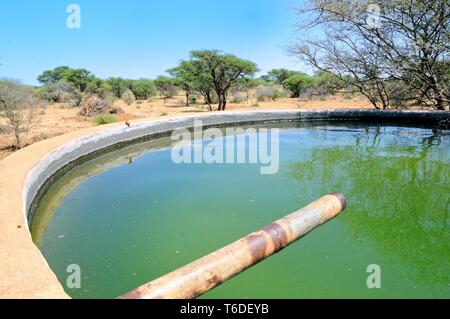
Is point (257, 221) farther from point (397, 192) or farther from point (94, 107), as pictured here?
point (94, 107)

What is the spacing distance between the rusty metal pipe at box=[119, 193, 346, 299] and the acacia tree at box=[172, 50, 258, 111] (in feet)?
45.8

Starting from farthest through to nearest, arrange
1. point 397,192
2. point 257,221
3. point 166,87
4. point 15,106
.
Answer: point 166,87
point 15,106
point 397,192
point 257,221

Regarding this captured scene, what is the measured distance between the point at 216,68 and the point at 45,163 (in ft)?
40.1

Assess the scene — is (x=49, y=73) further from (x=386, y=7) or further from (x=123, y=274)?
(x=123, y=274)

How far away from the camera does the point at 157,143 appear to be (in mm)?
8523

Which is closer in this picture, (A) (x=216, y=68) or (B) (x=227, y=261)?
(B) (x=227, y=261)

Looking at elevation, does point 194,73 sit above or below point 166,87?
below

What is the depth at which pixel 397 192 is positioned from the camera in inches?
180

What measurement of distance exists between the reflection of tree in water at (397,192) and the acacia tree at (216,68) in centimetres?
927

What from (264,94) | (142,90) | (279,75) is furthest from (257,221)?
(279,75)

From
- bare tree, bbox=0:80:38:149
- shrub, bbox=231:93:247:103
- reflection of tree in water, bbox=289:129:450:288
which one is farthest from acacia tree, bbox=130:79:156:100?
reflection of tree in water, bbox=289:129:450:288

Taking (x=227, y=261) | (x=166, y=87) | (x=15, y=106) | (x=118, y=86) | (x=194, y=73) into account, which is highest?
(x=118, y=86)

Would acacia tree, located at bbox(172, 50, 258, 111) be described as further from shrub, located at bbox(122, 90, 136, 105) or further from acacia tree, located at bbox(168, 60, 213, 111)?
shrub, located at bbox(122, 90, 136, 105)

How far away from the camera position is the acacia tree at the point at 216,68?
620 inches
